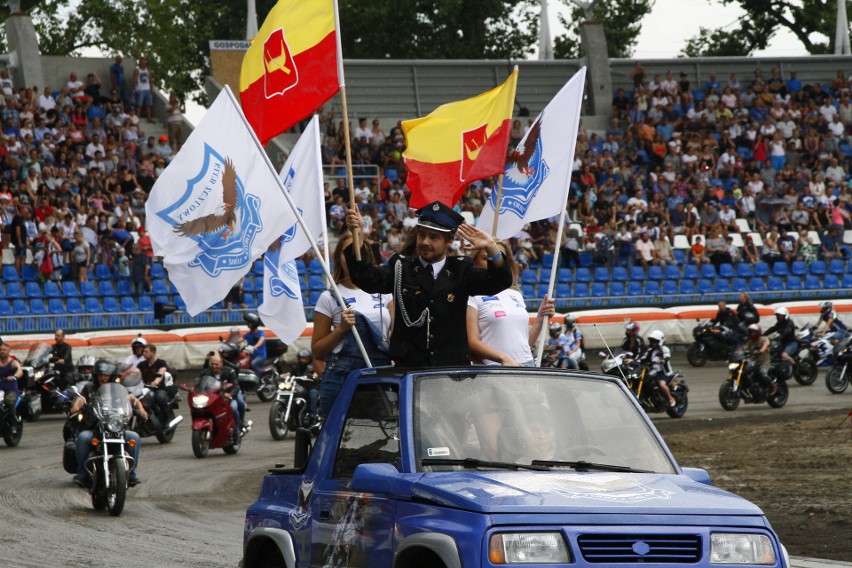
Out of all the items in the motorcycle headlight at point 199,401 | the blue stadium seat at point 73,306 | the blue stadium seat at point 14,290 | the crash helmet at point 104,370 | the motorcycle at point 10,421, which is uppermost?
the crash helmet at point 104,370

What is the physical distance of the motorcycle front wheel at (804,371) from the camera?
29.0 metres

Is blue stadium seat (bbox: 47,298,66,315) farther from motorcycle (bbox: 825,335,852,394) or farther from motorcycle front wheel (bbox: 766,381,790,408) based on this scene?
motorcycle (bbox: 825,335,852,394)

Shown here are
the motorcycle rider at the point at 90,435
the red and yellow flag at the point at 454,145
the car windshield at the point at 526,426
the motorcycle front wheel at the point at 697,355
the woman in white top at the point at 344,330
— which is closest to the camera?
the car windshield at the point at 526,426

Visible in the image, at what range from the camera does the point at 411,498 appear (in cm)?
596

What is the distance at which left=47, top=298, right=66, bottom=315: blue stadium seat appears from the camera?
27.9 metres

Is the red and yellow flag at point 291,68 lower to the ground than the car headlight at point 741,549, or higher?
higher

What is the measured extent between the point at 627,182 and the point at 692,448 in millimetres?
21025

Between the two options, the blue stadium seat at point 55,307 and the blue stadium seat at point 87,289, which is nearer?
the blue stadium seat at point 55,307

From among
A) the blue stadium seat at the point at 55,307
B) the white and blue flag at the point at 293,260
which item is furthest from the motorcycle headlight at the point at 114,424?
the blue stadium seat at the point at 55,307

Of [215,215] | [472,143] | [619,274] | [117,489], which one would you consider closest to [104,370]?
[117,489]

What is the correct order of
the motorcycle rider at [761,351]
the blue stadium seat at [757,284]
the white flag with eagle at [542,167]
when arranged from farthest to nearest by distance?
the blue stadium seat at [757,284] → the motorcycle rider at [761,351] → the white flag with eagle at [542,167]

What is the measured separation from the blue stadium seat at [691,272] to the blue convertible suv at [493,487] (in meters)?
28.8

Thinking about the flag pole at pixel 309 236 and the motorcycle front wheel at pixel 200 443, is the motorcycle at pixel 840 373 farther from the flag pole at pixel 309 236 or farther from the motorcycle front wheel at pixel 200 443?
the flag pole at pixel 309 236

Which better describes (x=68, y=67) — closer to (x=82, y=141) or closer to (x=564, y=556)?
(x=82, y=141)
